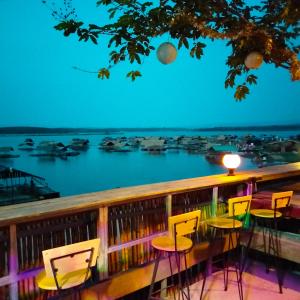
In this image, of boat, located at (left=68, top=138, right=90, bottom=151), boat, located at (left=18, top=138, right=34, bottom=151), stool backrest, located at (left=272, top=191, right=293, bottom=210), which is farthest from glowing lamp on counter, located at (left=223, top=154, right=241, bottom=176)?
boat, located at (left=18, top=138, right=34, bottom=151)

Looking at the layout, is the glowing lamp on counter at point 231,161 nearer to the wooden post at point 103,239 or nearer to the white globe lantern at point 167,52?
the white globe lantern at point 167,52

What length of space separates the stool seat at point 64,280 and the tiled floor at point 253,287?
1.65 m

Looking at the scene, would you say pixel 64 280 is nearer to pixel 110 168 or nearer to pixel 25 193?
pixel 25 193

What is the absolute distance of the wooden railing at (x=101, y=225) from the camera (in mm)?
2410

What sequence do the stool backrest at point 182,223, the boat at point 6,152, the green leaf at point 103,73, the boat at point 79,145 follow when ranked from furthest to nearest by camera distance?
1. the boat at point 79,145
2. the boat at point 6,152
3. the green leaf at point 103,73
4. the stool backrest at point 182,223

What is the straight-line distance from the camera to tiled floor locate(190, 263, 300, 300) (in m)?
3.44

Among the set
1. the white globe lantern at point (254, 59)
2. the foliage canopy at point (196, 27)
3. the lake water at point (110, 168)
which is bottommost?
the lake water at point (110, 168)

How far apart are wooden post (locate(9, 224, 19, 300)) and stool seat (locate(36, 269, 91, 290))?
0.27m

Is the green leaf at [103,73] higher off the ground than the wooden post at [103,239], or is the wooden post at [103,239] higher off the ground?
the green leaf at [103,73]

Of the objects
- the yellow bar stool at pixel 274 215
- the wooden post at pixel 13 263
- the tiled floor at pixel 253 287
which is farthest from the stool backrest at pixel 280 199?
the wooden post at pixel 13 263

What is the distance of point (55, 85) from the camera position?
88250 mm

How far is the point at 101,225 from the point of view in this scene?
113 inches

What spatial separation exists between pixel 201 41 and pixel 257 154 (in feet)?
121

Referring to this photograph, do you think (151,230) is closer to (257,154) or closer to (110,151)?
(257,154)
